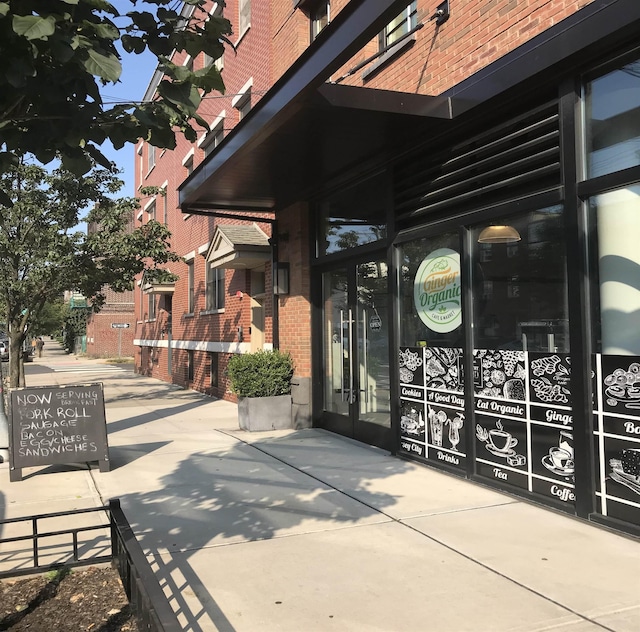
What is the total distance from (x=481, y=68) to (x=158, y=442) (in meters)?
6.51

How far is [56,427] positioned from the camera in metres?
6.94

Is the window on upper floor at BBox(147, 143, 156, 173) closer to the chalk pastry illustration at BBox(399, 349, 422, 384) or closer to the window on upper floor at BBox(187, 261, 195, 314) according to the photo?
the window on upper floor at BBox(187, 261, 195, 314)

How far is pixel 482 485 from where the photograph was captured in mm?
6094

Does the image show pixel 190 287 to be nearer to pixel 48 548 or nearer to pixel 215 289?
pixel 215 289

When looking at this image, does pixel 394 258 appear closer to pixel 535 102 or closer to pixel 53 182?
pixel 535 102

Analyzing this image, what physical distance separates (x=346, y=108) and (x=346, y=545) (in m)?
3.94

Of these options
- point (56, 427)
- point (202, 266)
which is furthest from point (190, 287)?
point (56, 427)

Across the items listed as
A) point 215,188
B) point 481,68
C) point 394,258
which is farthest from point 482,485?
point 215,188

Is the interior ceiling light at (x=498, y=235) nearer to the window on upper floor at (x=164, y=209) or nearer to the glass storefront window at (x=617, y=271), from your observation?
the glass storefront window at (x=617, y=271)

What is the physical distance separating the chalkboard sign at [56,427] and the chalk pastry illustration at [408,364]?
11.6 feet

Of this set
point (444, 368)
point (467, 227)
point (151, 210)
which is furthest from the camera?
point (151, 210)

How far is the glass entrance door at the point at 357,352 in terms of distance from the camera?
26.5 feet

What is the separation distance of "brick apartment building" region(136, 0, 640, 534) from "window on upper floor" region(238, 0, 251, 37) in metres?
3.09

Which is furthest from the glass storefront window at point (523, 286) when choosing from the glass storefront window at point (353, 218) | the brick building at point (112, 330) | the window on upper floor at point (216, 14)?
the brick building at point (112, 330)
